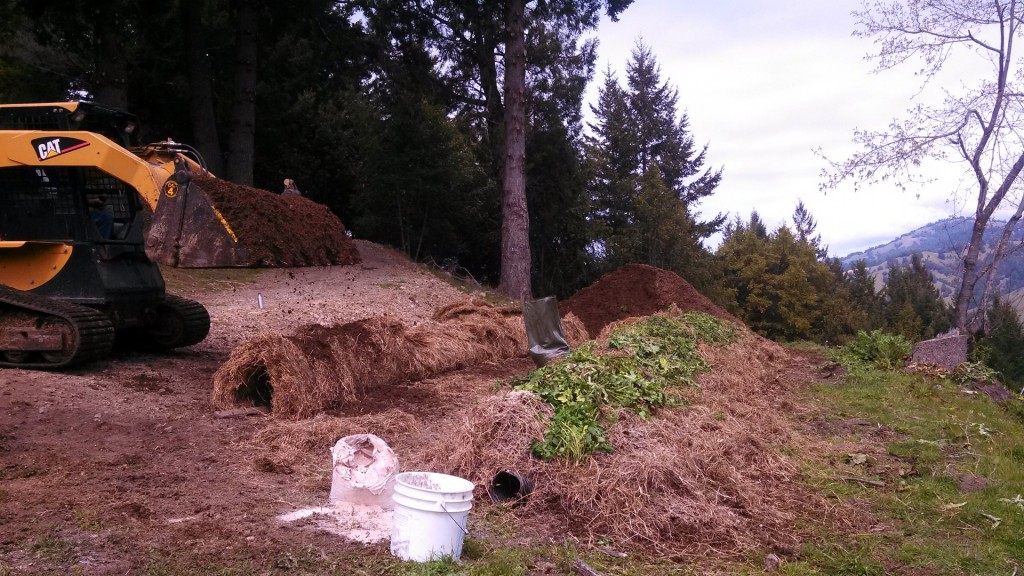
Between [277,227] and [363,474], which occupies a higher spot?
[277,227]

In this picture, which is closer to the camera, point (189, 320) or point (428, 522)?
point (428, 522)

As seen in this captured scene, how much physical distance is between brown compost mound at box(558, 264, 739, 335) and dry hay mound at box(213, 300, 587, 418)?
4986 millimetres

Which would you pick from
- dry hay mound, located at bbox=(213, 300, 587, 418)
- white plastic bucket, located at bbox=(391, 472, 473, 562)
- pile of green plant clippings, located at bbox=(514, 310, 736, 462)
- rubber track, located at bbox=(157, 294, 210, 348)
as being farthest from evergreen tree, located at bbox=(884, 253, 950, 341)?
white plastic bucket, located at bbox=(391, 472, 473, 562)

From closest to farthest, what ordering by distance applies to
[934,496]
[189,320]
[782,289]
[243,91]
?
[934,496] → [189,320] → [243,91] → [782,289]

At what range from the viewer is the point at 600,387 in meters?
5.86

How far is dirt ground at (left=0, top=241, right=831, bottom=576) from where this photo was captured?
→ 13.0 feet

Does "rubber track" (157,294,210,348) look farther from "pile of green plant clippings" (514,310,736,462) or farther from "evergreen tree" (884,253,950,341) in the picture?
"evergreen tree" (884,253,950,341)

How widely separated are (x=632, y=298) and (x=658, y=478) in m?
11.8

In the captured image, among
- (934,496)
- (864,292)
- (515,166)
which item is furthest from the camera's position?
(864,292)

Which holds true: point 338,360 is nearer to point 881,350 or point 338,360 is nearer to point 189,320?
point 189,320

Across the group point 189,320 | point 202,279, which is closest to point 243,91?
point 202,279

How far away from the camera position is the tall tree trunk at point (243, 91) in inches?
733

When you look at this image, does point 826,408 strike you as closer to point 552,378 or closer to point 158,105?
point 552,378

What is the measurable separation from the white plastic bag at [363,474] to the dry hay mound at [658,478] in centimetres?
66
